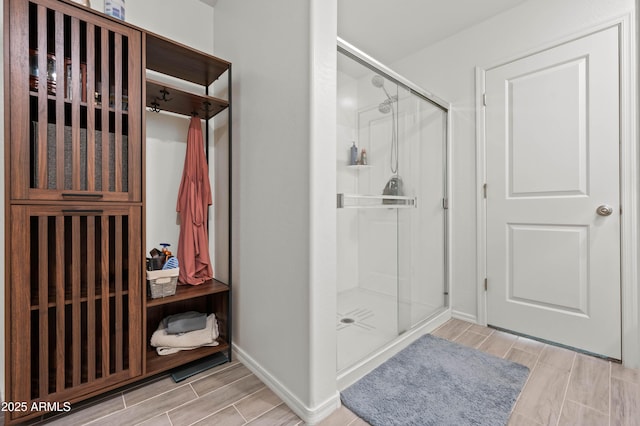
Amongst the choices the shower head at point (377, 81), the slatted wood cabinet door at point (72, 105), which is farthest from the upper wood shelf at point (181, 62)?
the shower head at point (377, 81)

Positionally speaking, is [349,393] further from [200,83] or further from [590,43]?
[590,43]

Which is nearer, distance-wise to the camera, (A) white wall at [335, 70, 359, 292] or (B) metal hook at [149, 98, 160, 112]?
(A) white wall at [335, 70, 359, 292]

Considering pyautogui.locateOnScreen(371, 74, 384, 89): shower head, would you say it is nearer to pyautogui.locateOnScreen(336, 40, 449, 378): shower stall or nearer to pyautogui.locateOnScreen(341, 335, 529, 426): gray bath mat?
pyautogui.locateOnScreen(336, 40, 449, 378): shower stall

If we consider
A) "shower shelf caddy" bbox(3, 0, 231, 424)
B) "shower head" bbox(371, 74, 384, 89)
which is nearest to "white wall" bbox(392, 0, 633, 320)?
"shower head" bbox(371, 74, 384, 89)

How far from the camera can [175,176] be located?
Answer: 197cm

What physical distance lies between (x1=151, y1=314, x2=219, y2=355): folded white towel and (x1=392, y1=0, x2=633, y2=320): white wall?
6.53 feet

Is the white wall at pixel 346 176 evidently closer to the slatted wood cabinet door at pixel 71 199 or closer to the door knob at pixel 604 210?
the slatted wood cabinet door at pixel 71 199

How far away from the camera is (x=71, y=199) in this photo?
1250 mm

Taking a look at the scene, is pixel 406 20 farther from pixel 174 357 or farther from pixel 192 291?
pixel 174 357

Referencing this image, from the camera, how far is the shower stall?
1.67 meters

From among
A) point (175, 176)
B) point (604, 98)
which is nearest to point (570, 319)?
point (604, 98)

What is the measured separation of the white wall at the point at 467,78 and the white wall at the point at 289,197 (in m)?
1.58

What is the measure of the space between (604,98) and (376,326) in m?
2.05

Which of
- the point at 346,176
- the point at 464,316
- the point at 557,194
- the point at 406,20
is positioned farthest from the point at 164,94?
the point at 464,316
